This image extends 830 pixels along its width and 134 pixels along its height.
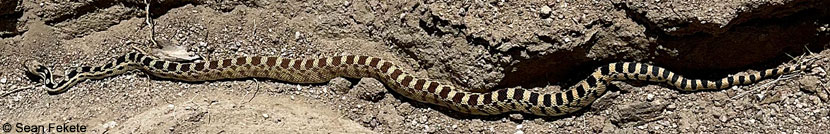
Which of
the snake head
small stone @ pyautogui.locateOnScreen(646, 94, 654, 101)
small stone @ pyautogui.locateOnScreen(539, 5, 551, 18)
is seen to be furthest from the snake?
small stone @ pyautogui.locateOnScreen(539, 5, 551, 18)

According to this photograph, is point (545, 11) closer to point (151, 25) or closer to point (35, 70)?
point (151, 25)

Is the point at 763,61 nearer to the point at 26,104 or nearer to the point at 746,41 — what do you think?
the point at 746,41

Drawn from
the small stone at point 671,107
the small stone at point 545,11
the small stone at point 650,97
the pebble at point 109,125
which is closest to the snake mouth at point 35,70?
the pebble at point 109,125

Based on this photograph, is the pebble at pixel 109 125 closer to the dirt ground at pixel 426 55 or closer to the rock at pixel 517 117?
the dirt ground at pixel 426 55

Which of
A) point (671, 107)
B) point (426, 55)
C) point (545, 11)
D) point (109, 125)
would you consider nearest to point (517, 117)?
point (426, 55)

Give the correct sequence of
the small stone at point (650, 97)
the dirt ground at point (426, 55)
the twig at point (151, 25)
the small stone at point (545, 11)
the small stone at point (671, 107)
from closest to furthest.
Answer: the dirt ground at point (426, 55) → the small stone at point (545, 11) → the small stone at point (671, 107) → the small stone at point (650, 97) → the twig at point (151, 25)

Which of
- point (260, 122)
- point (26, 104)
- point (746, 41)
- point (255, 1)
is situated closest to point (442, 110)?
point (260, 122)
